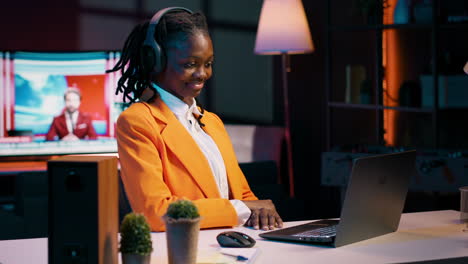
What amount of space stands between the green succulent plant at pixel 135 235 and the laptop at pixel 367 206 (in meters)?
0.49

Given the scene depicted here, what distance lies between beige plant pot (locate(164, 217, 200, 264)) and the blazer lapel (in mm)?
613

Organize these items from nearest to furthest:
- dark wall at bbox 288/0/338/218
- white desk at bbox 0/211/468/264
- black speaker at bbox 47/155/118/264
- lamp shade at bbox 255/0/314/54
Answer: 1. black speaker at bbox 47/155/118/264
2. white desk at bbox 0/211/468/264
3. lamp shade at bbox 255/0/314/54
4. dark wall at bbox 288/0/338/218

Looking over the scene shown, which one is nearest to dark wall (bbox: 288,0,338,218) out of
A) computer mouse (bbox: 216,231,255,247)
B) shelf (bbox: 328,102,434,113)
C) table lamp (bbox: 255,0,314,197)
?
shelf (bbox: 328,102,434,113)

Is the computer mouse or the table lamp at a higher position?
the table lamp

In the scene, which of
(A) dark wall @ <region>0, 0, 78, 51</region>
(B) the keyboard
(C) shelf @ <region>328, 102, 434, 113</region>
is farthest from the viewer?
(A) dark wall @ <region>0, 0, 78, 51</region>

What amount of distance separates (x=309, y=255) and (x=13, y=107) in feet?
11.4

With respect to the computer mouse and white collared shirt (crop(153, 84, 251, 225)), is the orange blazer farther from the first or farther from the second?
the computer mouse

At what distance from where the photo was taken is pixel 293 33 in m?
4.86

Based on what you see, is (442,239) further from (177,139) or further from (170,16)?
(170,16)

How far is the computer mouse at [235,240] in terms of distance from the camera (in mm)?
1703

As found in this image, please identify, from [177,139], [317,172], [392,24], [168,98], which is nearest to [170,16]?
[168,98]

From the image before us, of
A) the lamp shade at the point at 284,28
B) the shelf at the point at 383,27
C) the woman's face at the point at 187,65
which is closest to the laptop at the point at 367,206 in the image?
the woman's face at the point at 187,65

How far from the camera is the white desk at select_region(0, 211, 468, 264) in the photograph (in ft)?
5.39

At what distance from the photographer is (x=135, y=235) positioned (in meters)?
1.42
